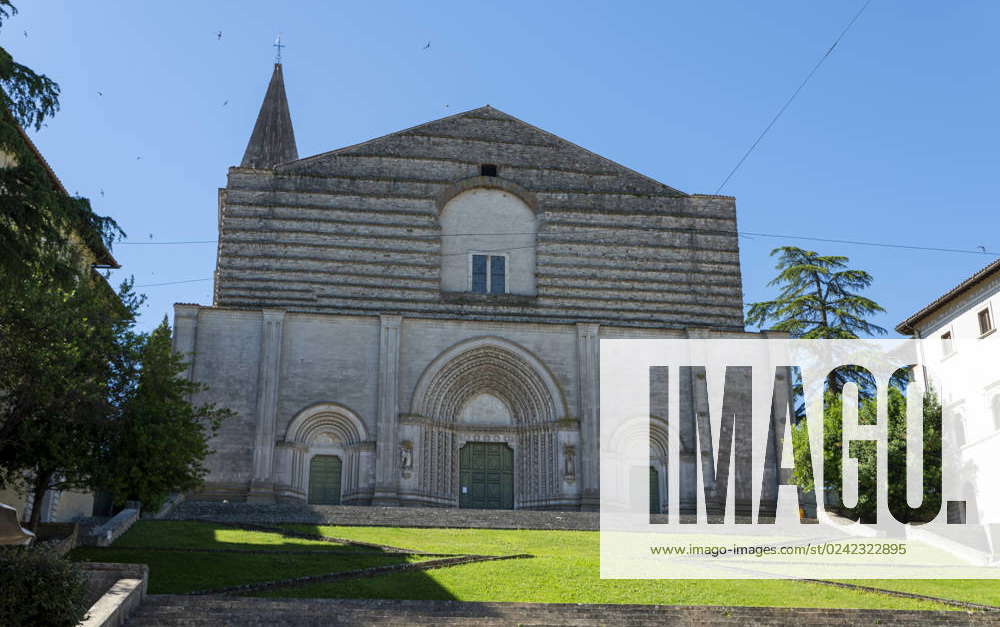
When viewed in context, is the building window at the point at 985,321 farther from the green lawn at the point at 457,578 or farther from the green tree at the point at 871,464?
the green lawn at the point at 457,578

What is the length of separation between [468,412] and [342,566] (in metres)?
12.9

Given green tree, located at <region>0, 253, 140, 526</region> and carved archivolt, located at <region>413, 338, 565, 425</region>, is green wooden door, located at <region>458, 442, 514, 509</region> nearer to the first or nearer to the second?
carved archivolt, located at <region>413, 338, 565, 425</region>

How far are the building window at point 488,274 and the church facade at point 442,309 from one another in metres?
0.04

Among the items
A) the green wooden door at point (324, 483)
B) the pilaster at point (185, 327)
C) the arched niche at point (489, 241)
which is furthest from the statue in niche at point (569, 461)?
the pilaster at point (185, 327)

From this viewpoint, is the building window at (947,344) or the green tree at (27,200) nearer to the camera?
the green tree at (27,200)

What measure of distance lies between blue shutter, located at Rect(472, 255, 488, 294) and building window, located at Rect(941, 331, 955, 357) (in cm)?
1307

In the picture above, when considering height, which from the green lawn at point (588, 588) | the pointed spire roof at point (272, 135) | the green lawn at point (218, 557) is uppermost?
the pointed spire roof at point (272, 135)

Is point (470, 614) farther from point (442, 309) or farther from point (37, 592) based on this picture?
point (442, 309)

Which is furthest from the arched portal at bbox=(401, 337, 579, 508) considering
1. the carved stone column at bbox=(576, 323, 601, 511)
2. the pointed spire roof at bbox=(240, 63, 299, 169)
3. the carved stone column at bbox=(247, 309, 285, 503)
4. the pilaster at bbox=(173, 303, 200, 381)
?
the pointed spire roof at bbox=(240, 63, 299, 169)

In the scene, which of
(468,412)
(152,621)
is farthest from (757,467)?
(152,621)

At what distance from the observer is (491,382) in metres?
29.4

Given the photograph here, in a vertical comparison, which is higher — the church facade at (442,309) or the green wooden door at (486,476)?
the church facade at (442,309)

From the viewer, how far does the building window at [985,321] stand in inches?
1105

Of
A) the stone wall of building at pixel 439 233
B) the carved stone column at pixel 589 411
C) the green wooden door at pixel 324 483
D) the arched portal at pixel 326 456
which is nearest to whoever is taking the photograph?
the arched portal at pixel 326 456
